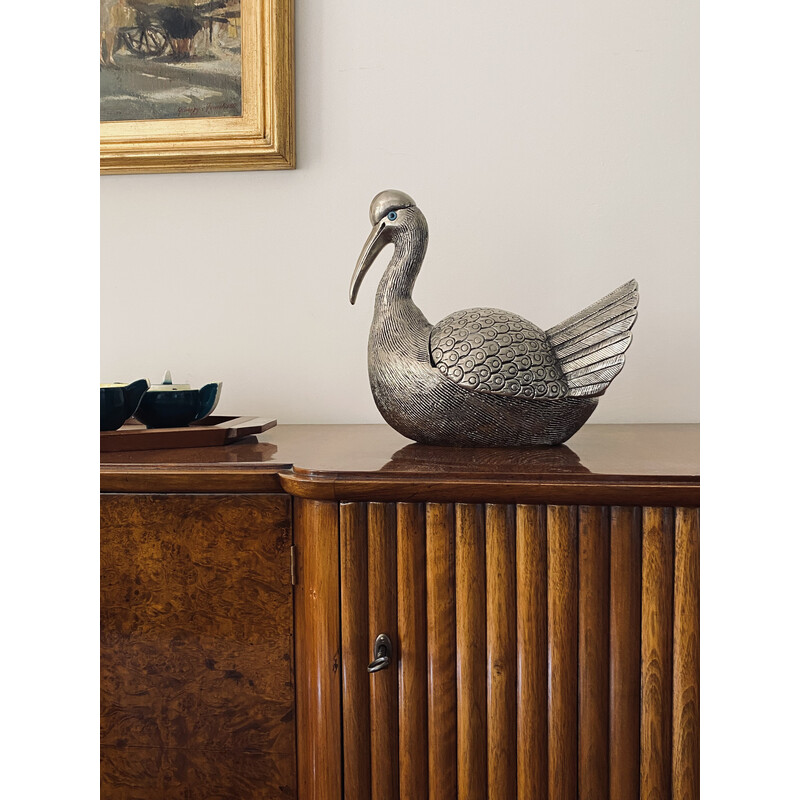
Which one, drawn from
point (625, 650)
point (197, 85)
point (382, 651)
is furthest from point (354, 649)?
point (197, 85)

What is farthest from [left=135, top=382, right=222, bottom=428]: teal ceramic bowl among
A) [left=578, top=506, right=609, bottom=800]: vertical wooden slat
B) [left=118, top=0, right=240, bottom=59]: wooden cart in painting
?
[left=118, top=0, right=240, bottom=59]: wooden cart in painting

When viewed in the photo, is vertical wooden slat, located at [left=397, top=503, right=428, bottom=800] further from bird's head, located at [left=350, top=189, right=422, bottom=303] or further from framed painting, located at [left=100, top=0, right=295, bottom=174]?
framed painting, located at [left=100, top=0, right=295, bottom=174]

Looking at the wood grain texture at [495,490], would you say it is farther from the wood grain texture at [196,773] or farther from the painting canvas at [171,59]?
the painting canvas at [171,59]

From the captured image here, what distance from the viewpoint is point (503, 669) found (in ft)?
2.11

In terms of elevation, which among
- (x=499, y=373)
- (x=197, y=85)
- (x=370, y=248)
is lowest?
(x=499, y=373)

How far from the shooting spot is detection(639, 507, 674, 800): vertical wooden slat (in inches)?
24.6

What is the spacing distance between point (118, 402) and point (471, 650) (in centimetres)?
48

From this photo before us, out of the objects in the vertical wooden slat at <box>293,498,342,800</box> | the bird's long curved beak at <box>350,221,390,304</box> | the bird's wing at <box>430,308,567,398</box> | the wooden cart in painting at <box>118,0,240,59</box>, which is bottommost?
A: the vertical wooden slat at <box>293,498,342,800</box>

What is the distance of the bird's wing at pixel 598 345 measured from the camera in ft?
2.48

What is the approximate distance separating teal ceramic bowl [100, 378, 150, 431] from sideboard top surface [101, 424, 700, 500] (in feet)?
0.15

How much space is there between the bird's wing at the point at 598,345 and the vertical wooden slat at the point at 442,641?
0.73 ft

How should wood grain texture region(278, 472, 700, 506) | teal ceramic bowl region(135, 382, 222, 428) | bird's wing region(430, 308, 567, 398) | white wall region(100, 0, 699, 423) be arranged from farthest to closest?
white wall region(100, 0, 699, 423), teal ceramic bowl region(135, 382, 222, 428), bird's wing region(430, 308, 567, 398), wood grain texture region(278, 472, 700, 506)

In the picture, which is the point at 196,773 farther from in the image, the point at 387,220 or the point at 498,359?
the point at 387,220

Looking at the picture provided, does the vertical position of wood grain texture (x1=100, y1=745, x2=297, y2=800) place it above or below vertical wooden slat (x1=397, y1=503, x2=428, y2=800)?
below
